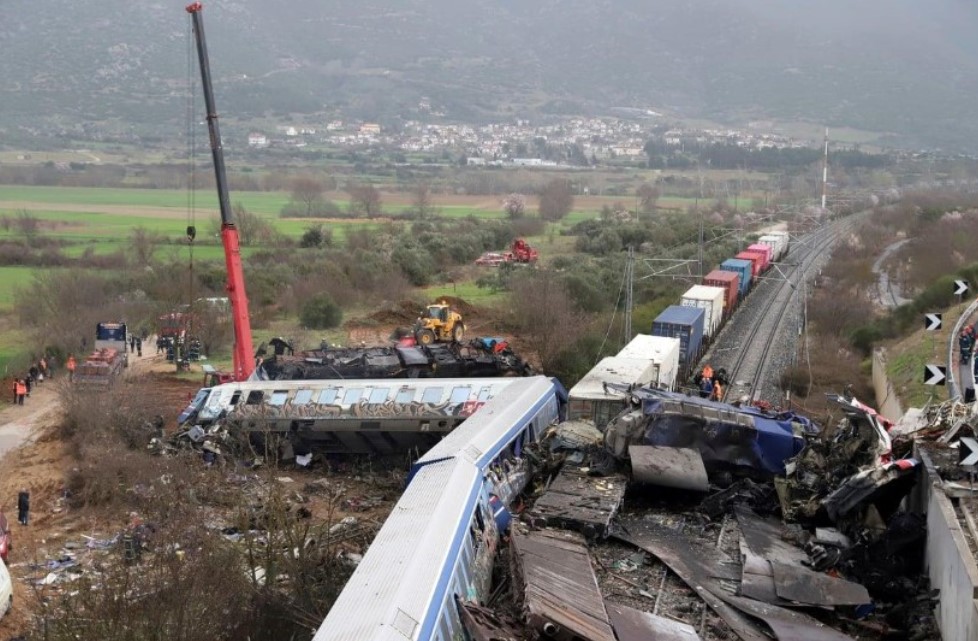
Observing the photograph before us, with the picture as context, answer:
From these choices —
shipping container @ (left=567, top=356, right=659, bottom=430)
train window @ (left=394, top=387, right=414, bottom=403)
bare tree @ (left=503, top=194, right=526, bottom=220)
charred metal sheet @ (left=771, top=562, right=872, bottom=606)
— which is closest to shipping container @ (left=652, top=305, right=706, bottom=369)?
shipping container @ (left=567, top=356, right=659, bottom=430)

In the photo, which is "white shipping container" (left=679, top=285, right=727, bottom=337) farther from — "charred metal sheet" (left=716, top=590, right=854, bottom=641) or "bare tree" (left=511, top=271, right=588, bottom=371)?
"charred metal sheet" (left=716, top=590, right=854, bottom=641)

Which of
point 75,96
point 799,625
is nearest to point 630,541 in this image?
point 799,625

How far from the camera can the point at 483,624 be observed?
30.6 ft

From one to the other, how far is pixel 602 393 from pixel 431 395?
4.00m

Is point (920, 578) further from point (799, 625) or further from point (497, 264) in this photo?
point (497, 264)

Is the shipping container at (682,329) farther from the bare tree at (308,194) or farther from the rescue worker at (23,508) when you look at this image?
the bare tree at (308,194)

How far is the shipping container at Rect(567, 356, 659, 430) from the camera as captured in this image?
20.7m

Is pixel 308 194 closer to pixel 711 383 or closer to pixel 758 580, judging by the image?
pixel 711 383

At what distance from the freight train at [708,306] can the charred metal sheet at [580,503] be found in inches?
677

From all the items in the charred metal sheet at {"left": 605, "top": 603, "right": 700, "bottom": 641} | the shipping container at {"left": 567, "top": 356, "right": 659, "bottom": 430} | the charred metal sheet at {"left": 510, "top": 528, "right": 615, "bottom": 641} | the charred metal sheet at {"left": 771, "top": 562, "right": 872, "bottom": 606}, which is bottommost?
the shipping container at {"left": 567, "top": 356, "right": 659, "bottom": 430}

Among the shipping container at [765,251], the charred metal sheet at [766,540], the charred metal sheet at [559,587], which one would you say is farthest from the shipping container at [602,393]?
the shipping container at [765,251]

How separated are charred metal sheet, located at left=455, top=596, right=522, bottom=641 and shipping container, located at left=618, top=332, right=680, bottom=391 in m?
15.5

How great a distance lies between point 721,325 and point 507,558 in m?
30.1

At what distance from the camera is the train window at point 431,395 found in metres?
22.1
